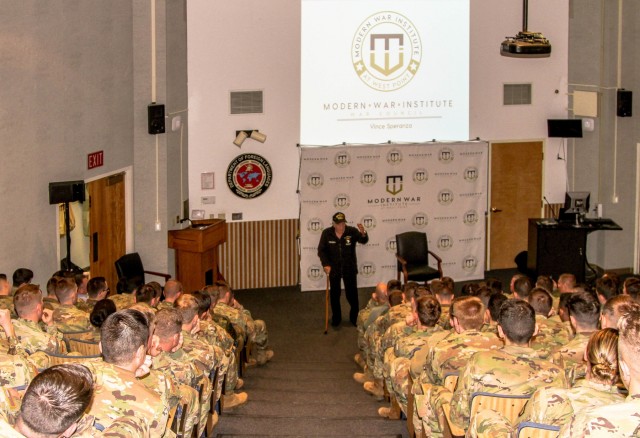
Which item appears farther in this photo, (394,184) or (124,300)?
(394,184)

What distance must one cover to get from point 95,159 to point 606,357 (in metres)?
7.68

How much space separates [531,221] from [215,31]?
486 cm

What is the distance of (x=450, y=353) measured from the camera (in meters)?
6.21

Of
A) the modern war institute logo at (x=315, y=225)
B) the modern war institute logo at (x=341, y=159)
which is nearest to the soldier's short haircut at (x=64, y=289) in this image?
the modern war institute logo at (x=315, y=225)

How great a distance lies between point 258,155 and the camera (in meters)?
13.3

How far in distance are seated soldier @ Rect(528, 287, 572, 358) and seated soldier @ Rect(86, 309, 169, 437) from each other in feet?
9.57

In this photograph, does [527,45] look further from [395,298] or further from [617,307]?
[617,307]

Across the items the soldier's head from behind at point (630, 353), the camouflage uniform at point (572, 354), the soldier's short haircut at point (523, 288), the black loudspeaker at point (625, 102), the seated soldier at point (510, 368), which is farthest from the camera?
the black loudspeaker at point (625, 102)

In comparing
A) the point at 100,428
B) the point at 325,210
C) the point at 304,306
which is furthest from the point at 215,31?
the point at 100,428

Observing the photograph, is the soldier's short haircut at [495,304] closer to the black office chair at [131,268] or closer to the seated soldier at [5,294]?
A: the seated soldier at [5,294]

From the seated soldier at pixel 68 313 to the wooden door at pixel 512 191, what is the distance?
25.6ft

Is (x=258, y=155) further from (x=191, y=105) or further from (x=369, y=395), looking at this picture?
(x=369, y=395)

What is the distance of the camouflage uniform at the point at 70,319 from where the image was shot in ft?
24.3

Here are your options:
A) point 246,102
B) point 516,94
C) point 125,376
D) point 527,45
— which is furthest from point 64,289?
point 516,94
